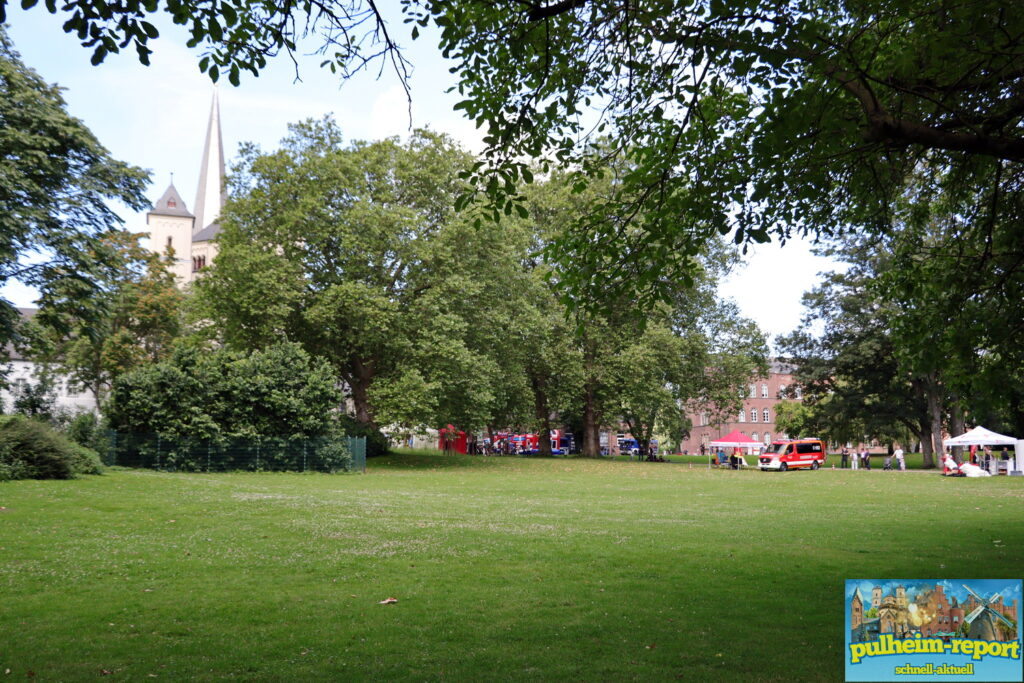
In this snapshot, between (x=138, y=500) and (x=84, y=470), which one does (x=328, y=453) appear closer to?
(x=84, y=470)

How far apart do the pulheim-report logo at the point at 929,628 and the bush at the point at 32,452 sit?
23132mm

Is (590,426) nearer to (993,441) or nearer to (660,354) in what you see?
(660,354)

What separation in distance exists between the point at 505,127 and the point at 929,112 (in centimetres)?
517

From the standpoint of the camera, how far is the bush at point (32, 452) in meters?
21.5

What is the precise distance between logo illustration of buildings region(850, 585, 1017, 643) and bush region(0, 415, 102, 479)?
2314 cm

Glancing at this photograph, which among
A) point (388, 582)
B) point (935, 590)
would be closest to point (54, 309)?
point (388, 582)

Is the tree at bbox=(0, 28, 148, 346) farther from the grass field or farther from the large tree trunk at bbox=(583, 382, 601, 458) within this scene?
the large tree trunk at bbox=(583, 382, 601, 458)

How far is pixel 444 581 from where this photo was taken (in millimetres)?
9547

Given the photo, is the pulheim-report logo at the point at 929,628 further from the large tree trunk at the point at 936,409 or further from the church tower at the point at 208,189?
the church tower at the point at 208,189

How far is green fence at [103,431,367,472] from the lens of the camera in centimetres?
3073

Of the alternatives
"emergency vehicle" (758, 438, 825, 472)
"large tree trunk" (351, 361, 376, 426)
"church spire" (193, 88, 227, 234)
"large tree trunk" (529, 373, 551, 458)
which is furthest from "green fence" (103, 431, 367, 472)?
"church spire" (193, 88, 227, 234)

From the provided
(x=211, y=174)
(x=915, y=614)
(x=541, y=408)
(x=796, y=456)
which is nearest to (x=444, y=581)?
(x=915, y=614)

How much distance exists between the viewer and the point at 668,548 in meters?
12.4

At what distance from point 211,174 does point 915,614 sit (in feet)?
359
